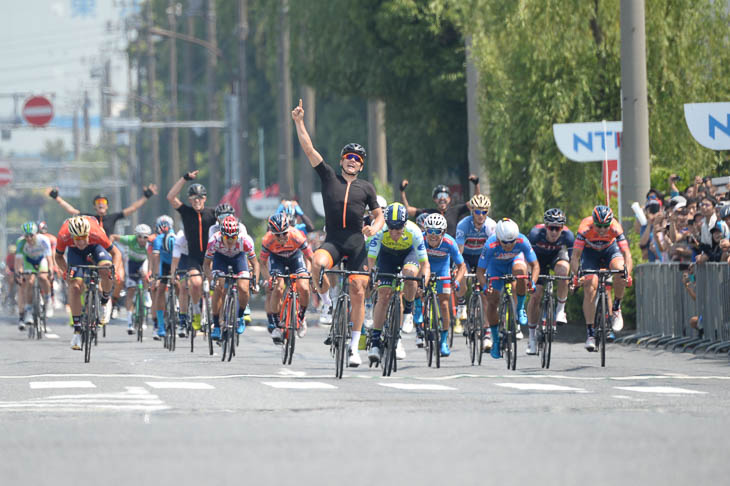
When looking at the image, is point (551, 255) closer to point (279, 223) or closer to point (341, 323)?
point (279, 223)

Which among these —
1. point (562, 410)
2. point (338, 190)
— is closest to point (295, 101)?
point (338, 190)

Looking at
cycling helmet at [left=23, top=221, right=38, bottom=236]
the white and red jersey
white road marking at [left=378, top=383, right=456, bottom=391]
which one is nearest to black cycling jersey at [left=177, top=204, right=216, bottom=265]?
the white and red jersey

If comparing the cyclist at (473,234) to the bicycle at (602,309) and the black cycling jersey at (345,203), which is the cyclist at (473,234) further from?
the black cycling jersey at (345,203)

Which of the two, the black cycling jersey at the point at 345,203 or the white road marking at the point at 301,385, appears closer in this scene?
the white road marking at the point at 301,385

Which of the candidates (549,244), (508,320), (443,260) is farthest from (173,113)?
(508,320)

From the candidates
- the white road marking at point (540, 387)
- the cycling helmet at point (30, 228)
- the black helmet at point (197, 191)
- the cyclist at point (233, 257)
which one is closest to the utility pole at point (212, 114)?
the cycling helmet at point (30, 228)

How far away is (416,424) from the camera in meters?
11.8

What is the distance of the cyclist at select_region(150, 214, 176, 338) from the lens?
1002 inches

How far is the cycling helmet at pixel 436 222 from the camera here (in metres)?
19.5

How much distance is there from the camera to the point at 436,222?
19516 mm

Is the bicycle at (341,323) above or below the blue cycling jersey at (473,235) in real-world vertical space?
below

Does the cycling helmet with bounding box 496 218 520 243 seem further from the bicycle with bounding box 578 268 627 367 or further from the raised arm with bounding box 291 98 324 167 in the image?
the raised arm with bounding box 291 98 324 167

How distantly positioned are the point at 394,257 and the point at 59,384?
3473mm

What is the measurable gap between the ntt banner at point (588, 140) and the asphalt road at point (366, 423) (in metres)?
5.74
